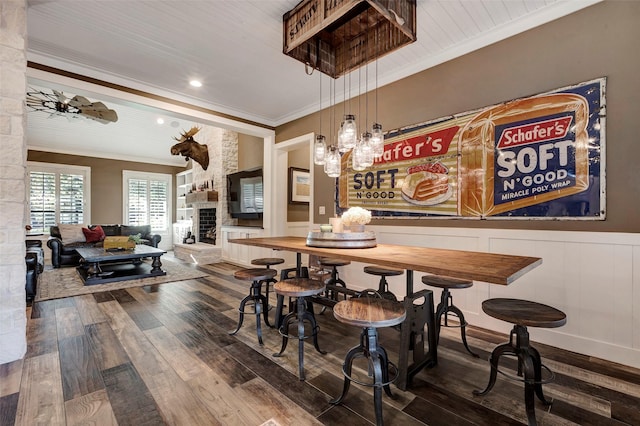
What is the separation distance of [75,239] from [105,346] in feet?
18.3

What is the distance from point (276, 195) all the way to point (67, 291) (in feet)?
11.1

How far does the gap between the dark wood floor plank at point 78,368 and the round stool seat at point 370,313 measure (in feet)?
5.50

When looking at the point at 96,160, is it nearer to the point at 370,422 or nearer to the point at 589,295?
the point at 370,422

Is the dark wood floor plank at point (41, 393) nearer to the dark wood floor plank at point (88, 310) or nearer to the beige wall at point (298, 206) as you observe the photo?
the dark wood floor plank at point (88, 310)

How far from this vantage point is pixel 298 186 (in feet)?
19.1

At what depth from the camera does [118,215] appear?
851cm

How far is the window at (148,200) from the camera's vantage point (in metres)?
8.70

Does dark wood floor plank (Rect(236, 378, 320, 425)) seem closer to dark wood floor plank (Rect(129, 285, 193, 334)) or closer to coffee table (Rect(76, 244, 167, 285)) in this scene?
dark wood floor plank (Rect(129, 285, 193, 334))

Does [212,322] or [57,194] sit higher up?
[57,194]

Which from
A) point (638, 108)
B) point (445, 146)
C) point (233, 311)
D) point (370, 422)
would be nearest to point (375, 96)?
point (445, 146)

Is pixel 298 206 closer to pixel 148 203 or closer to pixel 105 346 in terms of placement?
pixel 105 346

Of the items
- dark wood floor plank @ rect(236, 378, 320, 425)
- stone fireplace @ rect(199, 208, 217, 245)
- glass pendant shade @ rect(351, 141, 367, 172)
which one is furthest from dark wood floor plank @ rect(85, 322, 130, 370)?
stone fireplace @ rect(199, 208, 217, 245)

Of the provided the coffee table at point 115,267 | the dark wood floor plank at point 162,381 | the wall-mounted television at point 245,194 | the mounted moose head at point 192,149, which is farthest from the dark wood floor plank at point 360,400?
the mounted moose head at point 192,149

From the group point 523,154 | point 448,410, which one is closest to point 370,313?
point 448,410
